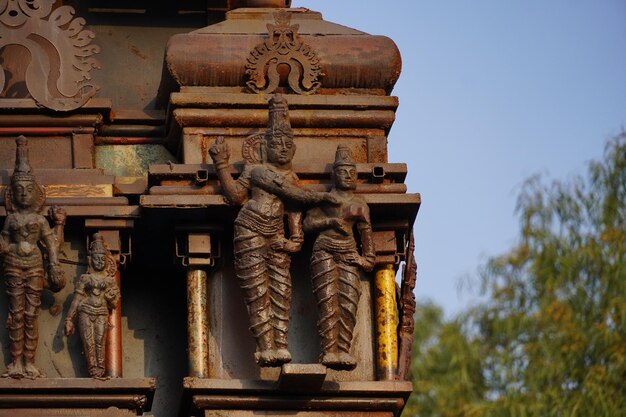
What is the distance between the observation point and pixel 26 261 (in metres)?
19.9

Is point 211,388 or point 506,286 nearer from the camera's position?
point 211,388

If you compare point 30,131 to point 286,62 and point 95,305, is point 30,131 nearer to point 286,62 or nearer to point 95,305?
point 95,305

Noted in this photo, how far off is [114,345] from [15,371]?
0.80 metres

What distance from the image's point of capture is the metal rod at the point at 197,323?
1984cm

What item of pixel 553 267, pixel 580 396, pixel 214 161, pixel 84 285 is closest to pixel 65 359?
pixel 84 285

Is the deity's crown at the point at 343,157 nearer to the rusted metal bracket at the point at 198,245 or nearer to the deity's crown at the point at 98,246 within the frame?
the rusted metal bracket at the point at 198,245

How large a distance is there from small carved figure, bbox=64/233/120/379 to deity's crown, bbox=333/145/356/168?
1818 millimetres

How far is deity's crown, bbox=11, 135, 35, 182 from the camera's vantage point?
65.8ft

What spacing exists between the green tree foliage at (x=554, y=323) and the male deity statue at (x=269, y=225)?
12345 mm

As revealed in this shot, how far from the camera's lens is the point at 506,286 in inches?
1426

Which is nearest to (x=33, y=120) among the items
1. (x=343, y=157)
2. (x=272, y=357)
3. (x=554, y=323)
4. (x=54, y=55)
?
(x=54, y=55)

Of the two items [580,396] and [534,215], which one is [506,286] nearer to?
[534,215]

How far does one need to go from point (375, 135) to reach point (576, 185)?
1576cm

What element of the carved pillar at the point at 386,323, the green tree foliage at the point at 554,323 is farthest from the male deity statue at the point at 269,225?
the green tree foliage at the point at 554,323
